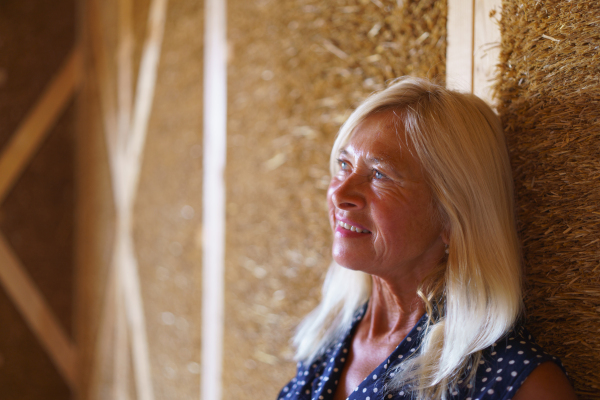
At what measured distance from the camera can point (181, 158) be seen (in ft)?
7.32

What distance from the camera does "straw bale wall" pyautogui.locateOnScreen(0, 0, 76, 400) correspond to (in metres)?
3.01

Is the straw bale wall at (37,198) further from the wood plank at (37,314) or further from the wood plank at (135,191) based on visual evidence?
the wood plank at (135,191)

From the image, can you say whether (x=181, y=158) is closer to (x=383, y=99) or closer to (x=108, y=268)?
(x=108, y=268)

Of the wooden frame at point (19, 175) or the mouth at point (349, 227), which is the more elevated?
the mouth at point (349, 227)

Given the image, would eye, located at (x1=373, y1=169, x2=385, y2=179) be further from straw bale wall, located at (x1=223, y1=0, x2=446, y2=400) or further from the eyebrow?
straw bale wall, located at (x1=223, y1=0, x2=446, y2=400)

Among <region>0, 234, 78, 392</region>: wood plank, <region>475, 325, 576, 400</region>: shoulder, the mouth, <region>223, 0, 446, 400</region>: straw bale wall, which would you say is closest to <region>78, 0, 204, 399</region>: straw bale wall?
<region>223, 0, 446, 400</region>: straw bale wall

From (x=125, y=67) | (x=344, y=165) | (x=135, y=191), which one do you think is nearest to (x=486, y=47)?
(x=344, y=165)

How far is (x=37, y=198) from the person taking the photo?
3.15 metres

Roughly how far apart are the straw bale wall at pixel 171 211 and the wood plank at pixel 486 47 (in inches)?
53.6

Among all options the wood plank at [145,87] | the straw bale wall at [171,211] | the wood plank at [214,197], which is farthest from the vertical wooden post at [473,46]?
the wood plank at [145,87]

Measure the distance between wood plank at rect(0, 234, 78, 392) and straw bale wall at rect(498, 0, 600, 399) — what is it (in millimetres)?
3144

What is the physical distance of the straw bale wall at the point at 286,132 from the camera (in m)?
1.29

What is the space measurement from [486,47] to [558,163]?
1.03 feet

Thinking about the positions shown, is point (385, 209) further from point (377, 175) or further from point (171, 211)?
point (171, 211)
